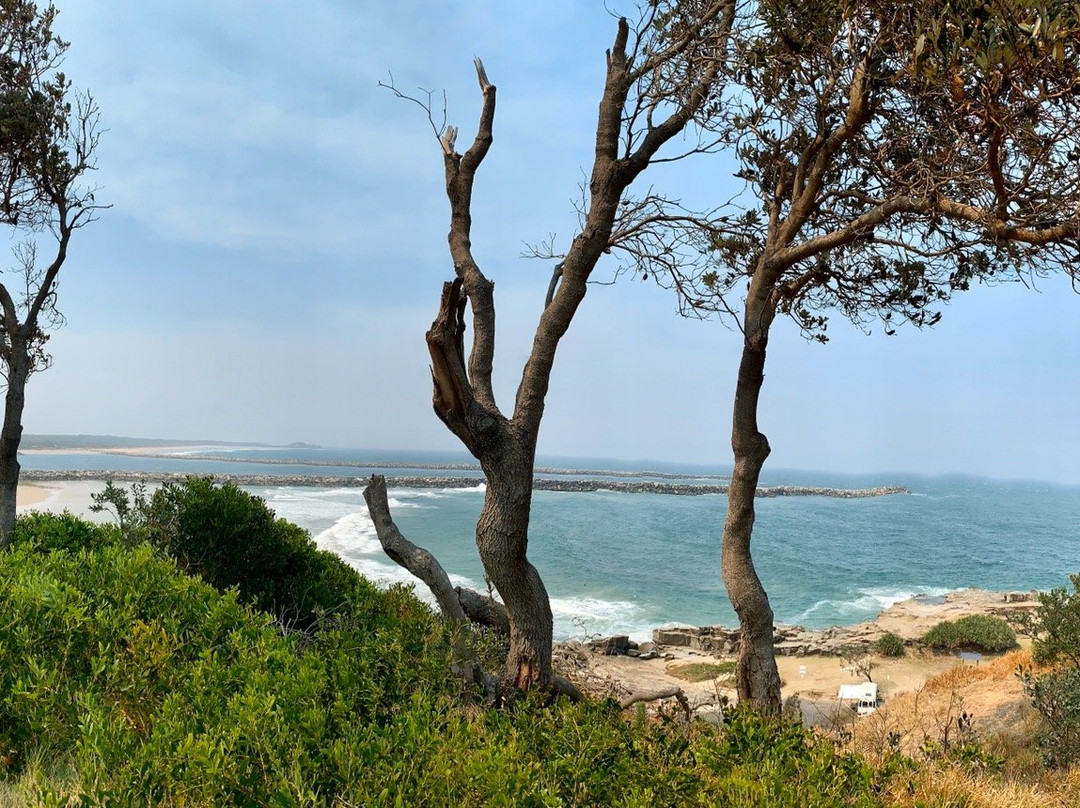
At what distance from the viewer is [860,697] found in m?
16.2

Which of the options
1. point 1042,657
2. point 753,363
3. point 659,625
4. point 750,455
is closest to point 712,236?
point 753,363

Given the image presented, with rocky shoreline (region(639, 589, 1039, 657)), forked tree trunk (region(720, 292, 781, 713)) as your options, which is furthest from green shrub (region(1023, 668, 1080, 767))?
rocky shoreline (region(639, 589, 1039, 657))

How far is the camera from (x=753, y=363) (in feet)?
23.9

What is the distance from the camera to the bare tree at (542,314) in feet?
18.7

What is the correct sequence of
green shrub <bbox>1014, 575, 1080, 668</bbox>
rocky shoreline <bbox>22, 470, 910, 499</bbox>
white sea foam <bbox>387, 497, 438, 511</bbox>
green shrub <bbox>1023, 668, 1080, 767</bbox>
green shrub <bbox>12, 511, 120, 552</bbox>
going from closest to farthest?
green shrub <bbox>1023, 668, 1080, 767</bbox> < green shrub <bbox>12, 511, 120, 552</bbox> < green shrub <bbox>1014, 575, 1080, 668</bbox> < white sea foam <bbox>387, 497, 438, 511</bbox> < rocky shoreline <bbox>22, 470, 910, 499</bbox>

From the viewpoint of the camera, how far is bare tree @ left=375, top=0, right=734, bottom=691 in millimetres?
5703

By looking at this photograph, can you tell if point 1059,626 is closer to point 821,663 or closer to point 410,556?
point 821,663

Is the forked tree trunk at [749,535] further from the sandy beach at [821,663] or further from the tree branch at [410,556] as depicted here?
the sandy beach at [821,663]

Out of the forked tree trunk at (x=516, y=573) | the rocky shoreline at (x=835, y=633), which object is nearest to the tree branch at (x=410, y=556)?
the forked tree trunk at (x=516, y=573)

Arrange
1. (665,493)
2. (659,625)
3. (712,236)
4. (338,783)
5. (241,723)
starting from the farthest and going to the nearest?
→ (665,493) → (659,625) → (712,236) → (241,723) → (338,783)

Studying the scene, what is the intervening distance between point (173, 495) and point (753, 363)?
646 cm

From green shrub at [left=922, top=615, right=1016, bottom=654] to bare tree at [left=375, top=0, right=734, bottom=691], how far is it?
22.9 m

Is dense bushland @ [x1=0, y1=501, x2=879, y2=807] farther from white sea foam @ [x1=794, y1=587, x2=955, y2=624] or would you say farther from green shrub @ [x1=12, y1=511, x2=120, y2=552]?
white sea foam @ [x1=794, y1=587, x2=955, y2=624]

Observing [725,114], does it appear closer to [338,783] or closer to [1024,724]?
[338,783]
